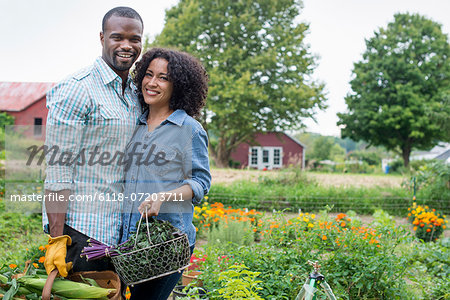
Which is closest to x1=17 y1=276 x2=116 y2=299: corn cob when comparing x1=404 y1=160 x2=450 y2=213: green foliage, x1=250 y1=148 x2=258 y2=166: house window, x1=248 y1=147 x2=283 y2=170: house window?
x1=404 y1=160 x2=450 y2=213: green foliage

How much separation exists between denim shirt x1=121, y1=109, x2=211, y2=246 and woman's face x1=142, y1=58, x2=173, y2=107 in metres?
0.12

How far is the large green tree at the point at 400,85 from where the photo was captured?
87.4 ft

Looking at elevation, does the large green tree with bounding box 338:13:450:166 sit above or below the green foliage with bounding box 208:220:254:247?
above

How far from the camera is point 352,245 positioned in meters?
3.67

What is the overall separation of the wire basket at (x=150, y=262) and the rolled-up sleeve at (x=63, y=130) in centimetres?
43

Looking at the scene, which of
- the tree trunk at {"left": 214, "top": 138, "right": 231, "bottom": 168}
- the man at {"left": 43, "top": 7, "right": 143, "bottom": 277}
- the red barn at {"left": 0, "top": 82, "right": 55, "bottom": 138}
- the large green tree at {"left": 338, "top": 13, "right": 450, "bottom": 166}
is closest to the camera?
the man at {"left": 43, "top": 7, "right": 143, "bottom": 277}

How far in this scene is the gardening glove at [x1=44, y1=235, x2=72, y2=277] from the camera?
5.85 feet

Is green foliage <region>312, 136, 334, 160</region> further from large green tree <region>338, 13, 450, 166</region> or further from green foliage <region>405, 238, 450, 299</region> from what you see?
green foliage <region>405, 238, 450, 299</region>

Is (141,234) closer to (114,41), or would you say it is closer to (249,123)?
(114,41)

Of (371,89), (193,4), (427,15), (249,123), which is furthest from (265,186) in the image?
(427,15)

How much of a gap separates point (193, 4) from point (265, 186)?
15.4 m

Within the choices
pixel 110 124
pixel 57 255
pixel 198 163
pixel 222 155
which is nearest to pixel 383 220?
pixel 198 163

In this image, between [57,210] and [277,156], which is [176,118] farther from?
[277,156]

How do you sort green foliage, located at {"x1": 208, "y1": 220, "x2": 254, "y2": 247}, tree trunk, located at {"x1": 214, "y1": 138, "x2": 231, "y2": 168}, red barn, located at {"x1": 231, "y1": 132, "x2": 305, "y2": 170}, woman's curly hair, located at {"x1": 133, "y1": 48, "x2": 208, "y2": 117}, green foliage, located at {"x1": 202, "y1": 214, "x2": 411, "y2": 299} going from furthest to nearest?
red barn, located at {"x1": 231, "y1": 132, "x2": 305, "y2": 170}, tree trunk, located at {"x1": 214, "y1": 138, "x2": 231, "y2": 168}, green foliage, located at {"x1": 208, "y1": 220, "x2": 254, "y2": 247}, green foliage, located at {"x1": 202, "y1": 214, "x2": 411, "y2": 299}, woman's curly hair, located at {"x1": 133, "y1": 48, "x2": 208, "y2": 117}
